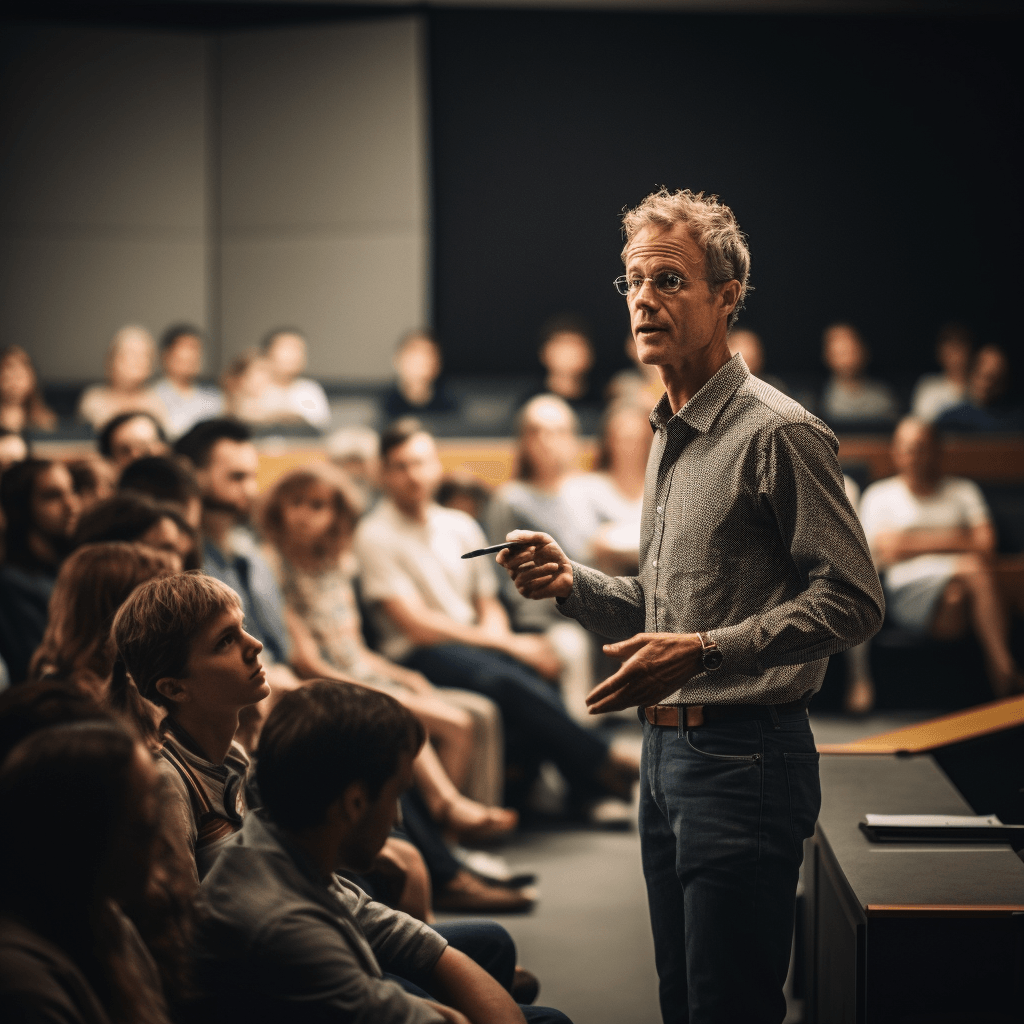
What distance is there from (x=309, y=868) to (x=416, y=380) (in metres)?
4.93

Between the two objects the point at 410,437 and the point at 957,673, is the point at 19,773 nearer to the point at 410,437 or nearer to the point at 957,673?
the point at 410,437

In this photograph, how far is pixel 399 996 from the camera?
3.69ft

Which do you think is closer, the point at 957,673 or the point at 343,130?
the point at 957,673

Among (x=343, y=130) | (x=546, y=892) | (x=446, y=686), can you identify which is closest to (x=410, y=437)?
(x=446, y=686)

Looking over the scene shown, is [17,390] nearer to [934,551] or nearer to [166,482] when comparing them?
[166,482]

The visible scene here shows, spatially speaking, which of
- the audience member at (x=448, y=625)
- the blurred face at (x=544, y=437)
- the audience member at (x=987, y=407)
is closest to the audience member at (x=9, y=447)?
the audience member at (x=448, y=625)

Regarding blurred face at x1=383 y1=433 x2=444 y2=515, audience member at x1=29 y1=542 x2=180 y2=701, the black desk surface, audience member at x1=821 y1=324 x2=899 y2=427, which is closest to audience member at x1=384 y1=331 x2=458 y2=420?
audience member at x1=821 y1=324 x2=899 y2=427

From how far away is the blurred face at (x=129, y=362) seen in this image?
5.57 m

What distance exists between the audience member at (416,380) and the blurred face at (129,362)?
120cm

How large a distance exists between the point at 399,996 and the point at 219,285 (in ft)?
22.0

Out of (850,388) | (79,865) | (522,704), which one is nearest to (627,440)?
(522,704)

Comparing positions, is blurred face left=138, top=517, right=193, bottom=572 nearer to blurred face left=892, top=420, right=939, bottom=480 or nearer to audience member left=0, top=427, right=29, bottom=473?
audience member left=0, top=427, right=29, bottom=473

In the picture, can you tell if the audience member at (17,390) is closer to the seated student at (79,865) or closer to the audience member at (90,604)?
the audience member at (90,604)

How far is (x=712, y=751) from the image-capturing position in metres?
1.32
